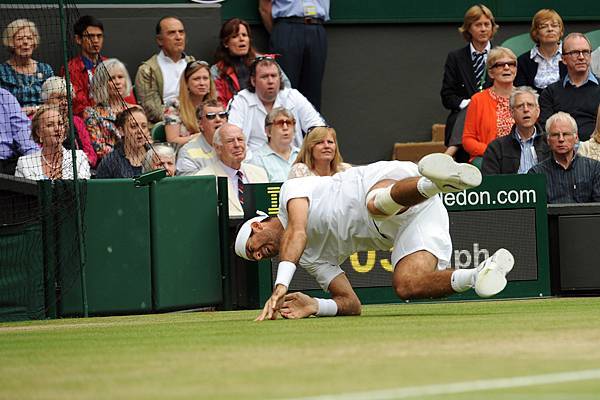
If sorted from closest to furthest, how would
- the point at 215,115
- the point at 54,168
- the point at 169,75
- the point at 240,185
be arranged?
1. the point at 54,168
2. the point at 240,185
3. the point at 215,115
4. the point at 169,75

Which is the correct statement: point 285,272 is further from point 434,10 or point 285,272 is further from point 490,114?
point 434,10

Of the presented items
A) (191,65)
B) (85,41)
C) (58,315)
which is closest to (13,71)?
(85,41)

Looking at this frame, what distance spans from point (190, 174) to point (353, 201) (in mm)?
3730

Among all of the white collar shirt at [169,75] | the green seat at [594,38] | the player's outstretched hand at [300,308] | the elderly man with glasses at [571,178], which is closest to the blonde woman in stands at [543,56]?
the green seat at [594,38]

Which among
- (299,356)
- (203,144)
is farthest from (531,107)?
(299,356)

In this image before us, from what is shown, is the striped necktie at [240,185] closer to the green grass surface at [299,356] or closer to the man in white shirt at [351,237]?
the man in white shirt at [351,237]

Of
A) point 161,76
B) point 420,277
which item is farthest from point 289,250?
point 161,76

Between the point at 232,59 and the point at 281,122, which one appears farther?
the point at 232,59

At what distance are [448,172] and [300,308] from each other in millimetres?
1980

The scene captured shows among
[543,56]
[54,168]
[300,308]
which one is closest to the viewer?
[300,308]

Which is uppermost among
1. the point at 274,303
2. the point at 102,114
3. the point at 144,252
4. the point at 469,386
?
the point at 102,114

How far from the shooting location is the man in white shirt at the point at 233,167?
12.6 m

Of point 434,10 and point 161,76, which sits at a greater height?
point 434,10

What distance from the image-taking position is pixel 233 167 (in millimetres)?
12781
